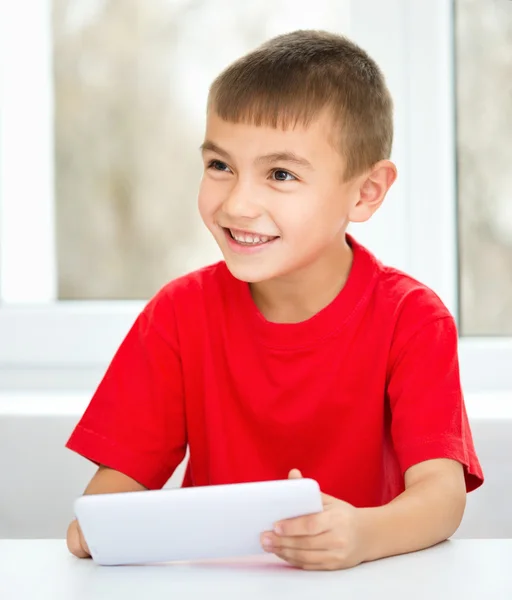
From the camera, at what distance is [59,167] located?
1.97 metres

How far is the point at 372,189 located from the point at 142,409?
381mm

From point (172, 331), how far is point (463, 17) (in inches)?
33.7

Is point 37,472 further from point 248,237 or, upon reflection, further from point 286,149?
point 286,149

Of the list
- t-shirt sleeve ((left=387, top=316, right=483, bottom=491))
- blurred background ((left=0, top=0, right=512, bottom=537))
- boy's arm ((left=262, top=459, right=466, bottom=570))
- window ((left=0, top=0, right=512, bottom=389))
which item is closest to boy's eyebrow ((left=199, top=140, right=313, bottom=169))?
t-shirt sleeve ((left=387, top=316, right=483, bottom=491))

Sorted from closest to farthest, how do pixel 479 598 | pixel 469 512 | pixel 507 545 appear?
pixel 479 598 < pixel 507 545 < pixel 469 512

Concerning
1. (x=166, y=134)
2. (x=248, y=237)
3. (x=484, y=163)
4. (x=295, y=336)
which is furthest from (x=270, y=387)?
(x=166, y=134)

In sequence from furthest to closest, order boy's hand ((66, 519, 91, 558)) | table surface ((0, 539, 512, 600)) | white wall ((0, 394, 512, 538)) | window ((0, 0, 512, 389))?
window ((0, 0, 512, 389)), white wall ((0, 394, 512, 538)), boy's hand ((66, 519, 91, 558)), table surface ((0, 539, 512, 600))

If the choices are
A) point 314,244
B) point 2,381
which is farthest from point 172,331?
point 2,381

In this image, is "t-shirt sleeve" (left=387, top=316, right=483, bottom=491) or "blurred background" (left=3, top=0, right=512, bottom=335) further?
"blurred background" (left=3, top=0, right=512, bottom=335)

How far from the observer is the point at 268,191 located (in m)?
1.04

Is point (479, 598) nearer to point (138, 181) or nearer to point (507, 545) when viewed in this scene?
point (507, 545)

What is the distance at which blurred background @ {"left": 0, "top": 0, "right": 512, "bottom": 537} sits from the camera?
142 cm

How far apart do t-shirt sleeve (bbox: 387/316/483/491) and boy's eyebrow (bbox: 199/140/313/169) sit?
23cm

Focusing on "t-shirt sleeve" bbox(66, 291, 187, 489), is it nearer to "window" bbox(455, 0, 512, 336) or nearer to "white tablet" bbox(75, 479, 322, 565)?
"white tablet" bbox(75, 479, 322, 565)
